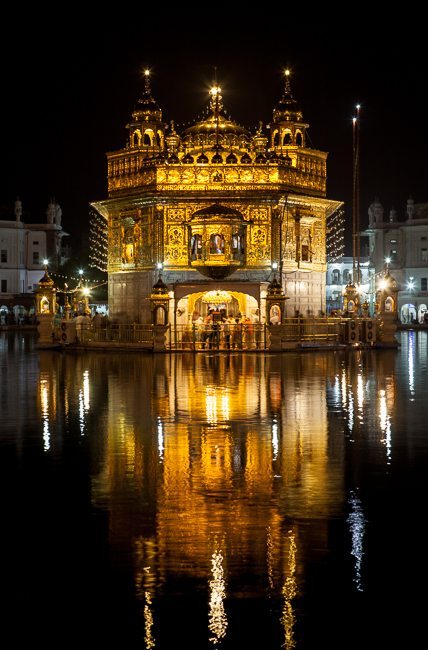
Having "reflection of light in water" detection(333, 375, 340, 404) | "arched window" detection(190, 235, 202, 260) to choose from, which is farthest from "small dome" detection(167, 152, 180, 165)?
"reflection of light in water" detection(333, 375, 340, 404)

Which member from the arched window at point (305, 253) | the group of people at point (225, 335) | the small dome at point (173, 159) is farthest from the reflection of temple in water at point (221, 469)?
the arched window at point (305, 253)

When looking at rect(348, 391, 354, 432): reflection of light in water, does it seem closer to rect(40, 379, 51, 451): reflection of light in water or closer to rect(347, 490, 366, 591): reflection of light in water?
rect(40, 379, 51, 451): reflection of light in water

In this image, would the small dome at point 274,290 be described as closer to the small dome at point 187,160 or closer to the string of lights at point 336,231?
the small dome at point 187,160

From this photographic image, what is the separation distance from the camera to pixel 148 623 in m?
7.12

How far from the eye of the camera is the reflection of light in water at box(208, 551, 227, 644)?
6975 millimetres

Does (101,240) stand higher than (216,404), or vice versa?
(101,240)

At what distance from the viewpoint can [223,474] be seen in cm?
1213

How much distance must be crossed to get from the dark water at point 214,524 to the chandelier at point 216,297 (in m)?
30.1

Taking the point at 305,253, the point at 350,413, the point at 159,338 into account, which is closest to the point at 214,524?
the point at 350,413

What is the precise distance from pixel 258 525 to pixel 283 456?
12.5 ft

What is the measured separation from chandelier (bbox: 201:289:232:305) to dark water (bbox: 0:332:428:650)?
98.8 feet

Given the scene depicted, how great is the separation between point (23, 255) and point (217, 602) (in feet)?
343

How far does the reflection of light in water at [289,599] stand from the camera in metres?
6.83

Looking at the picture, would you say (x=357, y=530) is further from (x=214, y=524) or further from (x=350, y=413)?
(x=350, y=413)
